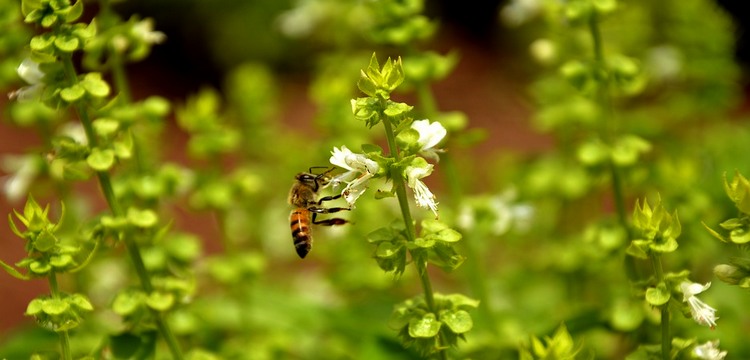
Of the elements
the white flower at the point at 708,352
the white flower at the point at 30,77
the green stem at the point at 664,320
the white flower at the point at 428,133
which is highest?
the white flower at the point at 30,77

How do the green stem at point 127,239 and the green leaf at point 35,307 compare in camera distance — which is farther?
the green stem at point 127,239

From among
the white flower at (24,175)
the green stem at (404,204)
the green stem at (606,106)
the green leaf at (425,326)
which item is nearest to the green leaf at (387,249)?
the green stem at (404,204)

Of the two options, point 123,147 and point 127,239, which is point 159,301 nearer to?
point 127,239

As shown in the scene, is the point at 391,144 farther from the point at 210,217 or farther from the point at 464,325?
the point at 210,217

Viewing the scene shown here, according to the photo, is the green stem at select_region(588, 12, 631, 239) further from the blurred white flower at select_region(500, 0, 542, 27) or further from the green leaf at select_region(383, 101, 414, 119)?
the green leaf at select_region(383, 101, 414, 119)

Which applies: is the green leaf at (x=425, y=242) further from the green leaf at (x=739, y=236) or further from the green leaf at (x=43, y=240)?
the green leaf at (x=43, y=240)

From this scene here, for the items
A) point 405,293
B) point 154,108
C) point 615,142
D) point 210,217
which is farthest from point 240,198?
point 210,217

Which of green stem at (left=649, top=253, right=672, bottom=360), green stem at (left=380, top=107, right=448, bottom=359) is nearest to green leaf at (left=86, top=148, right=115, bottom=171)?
green stem at (left=380, top=107, right=448, bottom=359)
